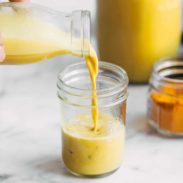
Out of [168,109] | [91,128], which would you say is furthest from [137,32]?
[91,128]

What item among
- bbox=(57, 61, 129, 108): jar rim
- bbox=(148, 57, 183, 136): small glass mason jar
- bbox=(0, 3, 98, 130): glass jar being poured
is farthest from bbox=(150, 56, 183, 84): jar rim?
bbox=(0, 3, 98, 130): glass jar being poured

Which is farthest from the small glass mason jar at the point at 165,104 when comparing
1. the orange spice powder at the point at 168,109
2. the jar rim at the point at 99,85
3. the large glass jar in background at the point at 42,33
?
the large glass jar in background at the point at 42,33

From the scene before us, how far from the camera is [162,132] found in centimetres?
106

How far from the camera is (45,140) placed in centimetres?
104

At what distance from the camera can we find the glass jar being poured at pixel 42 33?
0.88m

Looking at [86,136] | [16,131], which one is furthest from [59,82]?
[16,131]

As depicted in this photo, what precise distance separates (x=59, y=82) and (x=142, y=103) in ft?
0.96

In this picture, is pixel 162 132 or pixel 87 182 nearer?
pixel 87 182

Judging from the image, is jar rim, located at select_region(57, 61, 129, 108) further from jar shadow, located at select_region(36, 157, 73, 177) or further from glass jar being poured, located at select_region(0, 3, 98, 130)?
jar shadow, located at select_region(36, 157, 73, 177)

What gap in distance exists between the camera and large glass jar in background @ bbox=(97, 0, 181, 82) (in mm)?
1138

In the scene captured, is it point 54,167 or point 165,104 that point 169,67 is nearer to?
point 165,104

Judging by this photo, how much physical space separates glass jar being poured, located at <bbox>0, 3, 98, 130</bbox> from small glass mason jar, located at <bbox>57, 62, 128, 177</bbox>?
3cm

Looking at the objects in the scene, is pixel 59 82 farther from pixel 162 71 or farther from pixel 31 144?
pixel 162 71

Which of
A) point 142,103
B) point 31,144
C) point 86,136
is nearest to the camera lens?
point 86,136
